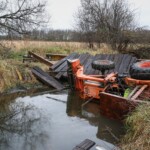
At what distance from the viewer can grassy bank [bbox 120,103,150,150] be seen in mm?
4289

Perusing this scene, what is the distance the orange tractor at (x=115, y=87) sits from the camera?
19.8 feet

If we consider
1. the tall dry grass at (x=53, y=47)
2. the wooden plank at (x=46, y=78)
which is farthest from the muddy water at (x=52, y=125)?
the tall dry grass at (x=53, y=47)

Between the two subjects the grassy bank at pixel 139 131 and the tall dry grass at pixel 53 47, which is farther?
the tall dry grass at pixel 53 47

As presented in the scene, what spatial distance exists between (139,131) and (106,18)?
1502 cm

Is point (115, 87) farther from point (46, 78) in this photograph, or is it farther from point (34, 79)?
point (34, 79)

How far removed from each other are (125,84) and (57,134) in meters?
2.68

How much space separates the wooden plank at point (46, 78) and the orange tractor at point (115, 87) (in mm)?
1119

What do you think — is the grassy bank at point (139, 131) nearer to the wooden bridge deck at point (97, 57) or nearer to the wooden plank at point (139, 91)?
the wooden plank at point (139, 91)

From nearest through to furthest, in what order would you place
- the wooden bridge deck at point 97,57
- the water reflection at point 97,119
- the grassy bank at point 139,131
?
the grassy bank at point 139,131
the water reflection at point 97,119
the wooden bridge deck at point 97,57

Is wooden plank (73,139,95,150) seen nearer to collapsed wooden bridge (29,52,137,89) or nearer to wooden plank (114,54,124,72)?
collapsed wooden bridge (29,52,137,89)

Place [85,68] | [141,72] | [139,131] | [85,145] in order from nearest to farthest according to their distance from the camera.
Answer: [139,131] → [85,145] → [141,72] → [85,68]

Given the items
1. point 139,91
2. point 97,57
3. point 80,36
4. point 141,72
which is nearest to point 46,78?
point 97,57

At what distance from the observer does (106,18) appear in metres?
18.9

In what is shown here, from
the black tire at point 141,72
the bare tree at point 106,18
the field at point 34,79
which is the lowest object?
the field at point 34,79
